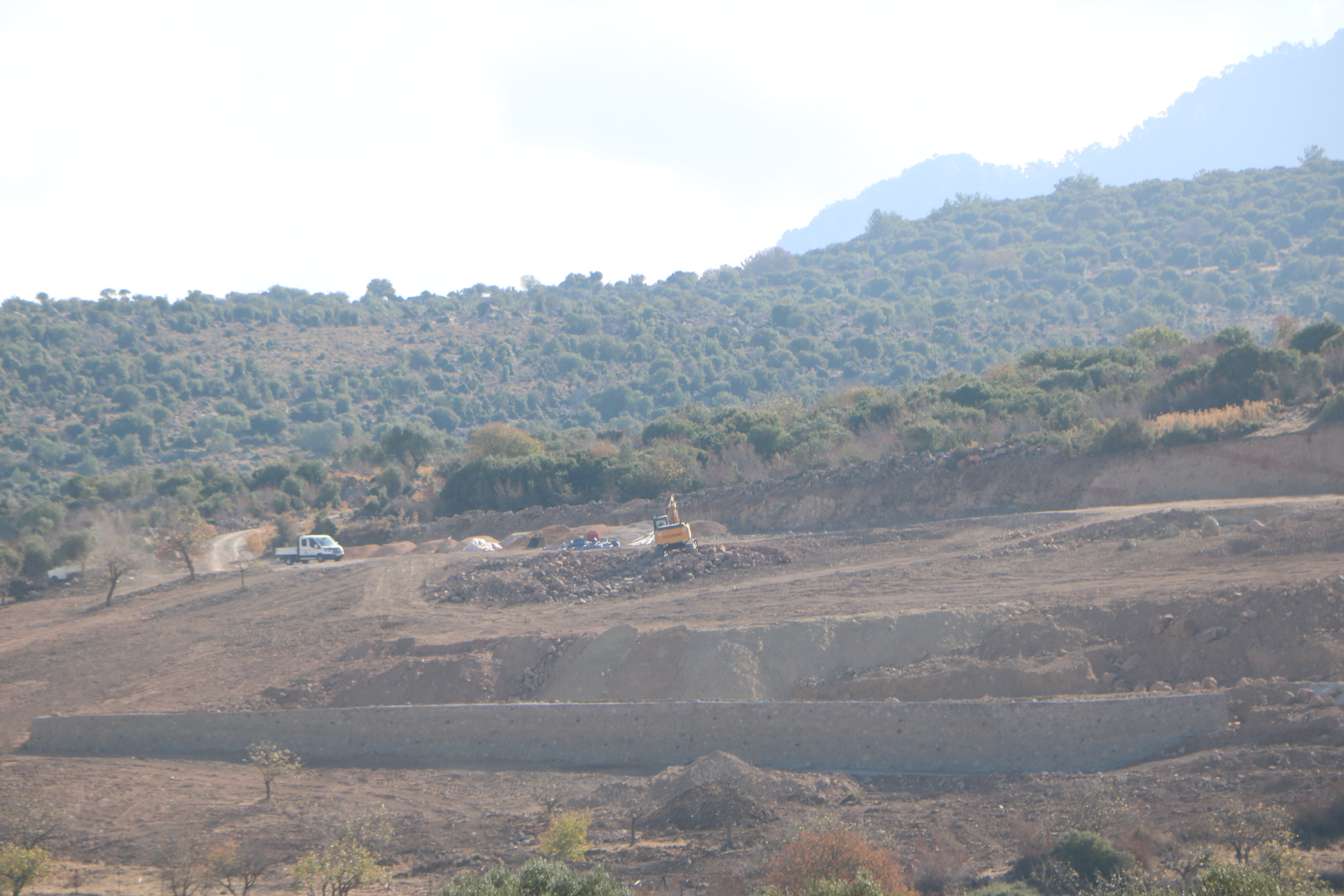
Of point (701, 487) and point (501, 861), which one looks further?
point (701, 487)

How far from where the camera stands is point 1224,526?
2386 centimetres

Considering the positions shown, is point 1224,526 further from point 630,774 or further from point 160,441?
point 160,441

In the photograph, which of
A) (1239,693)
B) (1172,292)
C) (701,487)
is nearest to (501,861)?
(1239,693)

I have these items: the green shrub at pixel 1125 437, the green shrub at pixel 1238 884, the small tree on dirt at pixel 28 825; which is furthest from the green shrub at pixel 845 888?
the green shrub at pixel 1125 437

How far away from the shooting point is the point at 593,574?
1152 inches

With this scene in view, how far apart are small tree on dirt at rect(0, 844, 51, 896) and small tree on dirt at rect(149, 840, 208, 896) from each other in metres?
1.58

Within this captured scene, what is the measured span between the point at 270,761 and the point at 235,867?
4.76 metres

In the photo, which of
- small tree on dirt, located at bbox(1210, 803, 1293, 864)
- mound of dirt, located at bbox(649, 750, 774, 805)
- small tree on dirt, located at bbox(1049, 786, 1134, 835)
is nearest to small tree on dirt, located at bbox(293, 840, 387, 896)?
mound of dirt, located at bbox(649, 750, 774, 805)

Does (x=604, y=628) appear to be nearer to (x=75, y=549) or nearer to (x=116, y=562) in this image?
(x=116, y=562)

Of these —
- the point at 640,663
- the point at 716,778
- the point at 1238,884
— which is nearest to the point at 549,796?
the point at 716,778

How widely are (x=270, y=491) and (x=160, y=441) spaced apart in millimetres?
26804

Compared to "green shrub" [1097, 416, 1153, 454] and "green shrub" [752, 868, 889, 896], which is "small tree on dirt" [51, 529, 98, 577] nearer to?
"green shrub" [1097, 416, 1153, 454]

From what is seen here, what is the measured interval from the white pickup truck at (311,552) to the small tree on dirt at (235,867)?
25415mm

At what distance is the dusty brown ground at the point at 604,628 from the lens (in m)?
14.0
